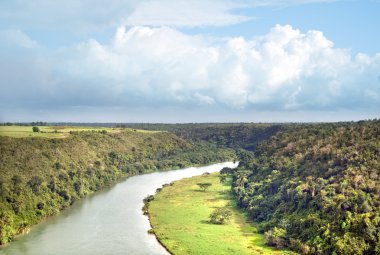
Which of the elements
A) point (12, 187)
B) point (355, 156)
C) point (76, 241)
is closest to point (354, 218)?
point (355, 156)

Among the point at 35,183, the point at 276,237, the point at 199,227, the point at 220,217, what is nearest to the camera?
the point at 276,237

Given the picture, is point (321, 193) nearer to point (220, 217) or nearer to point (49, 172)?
point (220, 217)

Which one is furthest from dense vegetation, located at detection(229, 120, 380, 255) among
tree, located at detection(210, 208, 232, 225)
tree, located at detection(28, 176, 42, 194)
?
tree, located at detection(28, 176, 42, 194)

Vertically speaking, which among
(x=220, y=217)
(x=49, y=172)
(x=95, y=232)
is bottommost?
(x=95, y=232)

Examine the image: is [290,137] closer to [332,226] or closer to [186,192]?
[186,192]

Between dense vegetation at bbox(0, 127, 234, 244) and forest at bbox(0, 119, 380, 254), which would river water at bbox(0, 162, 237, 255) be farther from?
forest at bbox(0, 119, 380, 254)

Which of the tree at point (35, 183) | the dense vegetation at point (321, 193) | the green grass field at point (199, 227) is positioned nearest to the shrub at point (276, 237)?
the dense vegetation at point (321, 193)

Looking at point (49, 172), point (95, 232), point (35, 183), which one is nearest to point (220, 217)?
point (95, 232)

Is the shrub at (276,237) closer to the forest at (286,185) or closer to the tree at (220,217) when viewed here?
the forest at (286,185)
